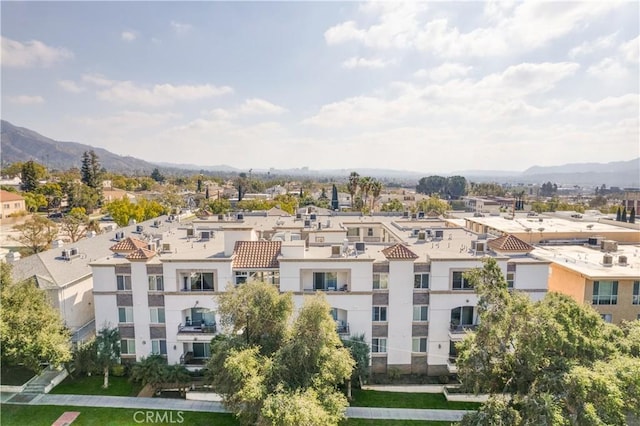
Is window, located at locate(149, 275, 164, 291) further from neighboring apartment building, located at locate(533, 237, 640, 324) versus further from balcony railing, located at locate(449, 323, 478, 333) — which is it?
neighboring apartment building, located at locate(533, 237, 640, 324)

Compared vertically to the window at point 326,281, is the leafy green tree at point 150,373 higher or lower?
lower

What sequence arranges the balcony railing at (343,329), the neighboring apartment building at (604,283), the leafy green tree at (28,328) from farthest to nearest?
the neighboring apartment building at (604,283)
the balcony railing at (343,329)
the leafy green tree at (28,328)

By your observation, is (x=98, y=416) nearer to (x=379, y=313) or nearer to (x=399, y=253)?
(x=379, y=313)

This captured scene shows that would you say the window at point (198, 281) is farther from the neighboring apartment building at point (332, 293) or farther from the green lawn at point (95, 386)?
the green lawn at point (95, 386)

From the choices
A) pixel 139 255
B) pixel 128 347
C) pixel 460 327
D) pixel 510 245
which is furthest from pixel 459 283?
pixel 128 347

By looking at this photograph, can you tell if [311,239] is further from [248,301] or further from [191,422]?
[191,422]

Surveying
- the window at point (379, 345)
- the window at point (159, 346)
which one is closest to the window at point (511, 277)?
the window at point (379, 345)
